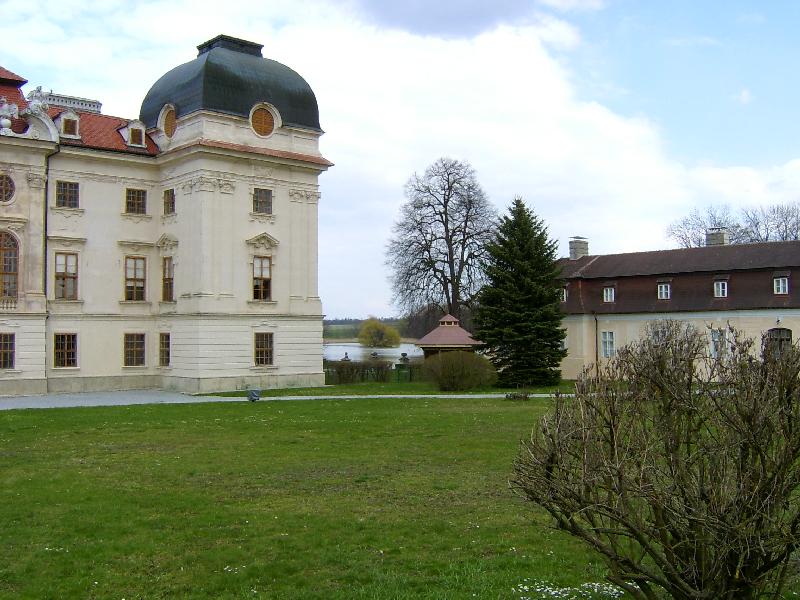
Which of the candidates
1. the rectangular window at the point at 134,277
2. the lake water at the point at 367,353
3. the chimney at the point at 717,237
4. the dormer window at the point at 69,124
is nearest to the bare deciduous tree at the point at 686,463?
the rectangular window at the point at 134,277

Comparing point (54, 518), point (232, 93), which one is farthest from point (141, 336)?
point (54, 518)

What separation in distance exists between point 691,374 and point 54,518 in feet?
29.0

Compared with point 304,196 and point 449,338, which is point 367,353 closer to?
point 449,338

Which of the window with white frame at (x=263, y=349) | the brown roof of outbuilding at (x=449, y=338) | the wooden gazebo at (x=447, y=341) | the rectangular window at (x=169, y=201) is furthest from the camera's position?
the brown roof of outbuilding at (x=449, y=338)

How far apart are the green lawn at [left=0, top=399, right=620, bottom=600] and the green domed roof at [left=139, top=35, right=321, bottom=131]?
18987mm

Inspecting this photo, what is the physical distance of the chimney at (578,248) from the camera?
48.0 metres

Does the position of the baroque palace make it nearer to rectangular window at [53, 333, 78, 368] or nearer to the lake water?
rectangular window at [53, 333, 78, 368]

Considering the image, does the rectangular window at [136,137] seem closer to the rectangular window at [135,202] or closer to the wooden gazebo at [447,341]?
the rectangular window at [135,202]

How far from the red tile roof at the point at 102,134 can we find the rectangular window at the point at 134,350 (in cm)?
814

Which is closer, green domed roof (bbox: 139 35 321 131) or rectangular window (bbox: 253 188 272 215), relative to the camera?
green domed roof (bbox: 139 35 321 131)

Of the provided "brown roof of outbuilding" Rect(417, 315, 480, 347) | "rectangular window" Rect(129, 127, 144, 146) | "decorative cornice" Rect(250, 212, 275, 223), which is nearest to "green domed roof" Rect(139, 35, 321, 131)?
"rectangular window" Rect(129, 127, 144, 146)

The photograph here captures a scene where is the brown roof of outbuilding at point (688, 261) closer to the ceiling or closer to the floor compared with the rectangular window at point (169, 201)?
closer to the floor

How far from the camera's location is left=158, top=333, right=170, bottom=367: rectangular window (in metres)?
36.8

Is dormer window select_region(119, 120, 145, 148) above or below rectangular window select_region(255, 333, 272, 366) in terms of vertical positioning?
above
